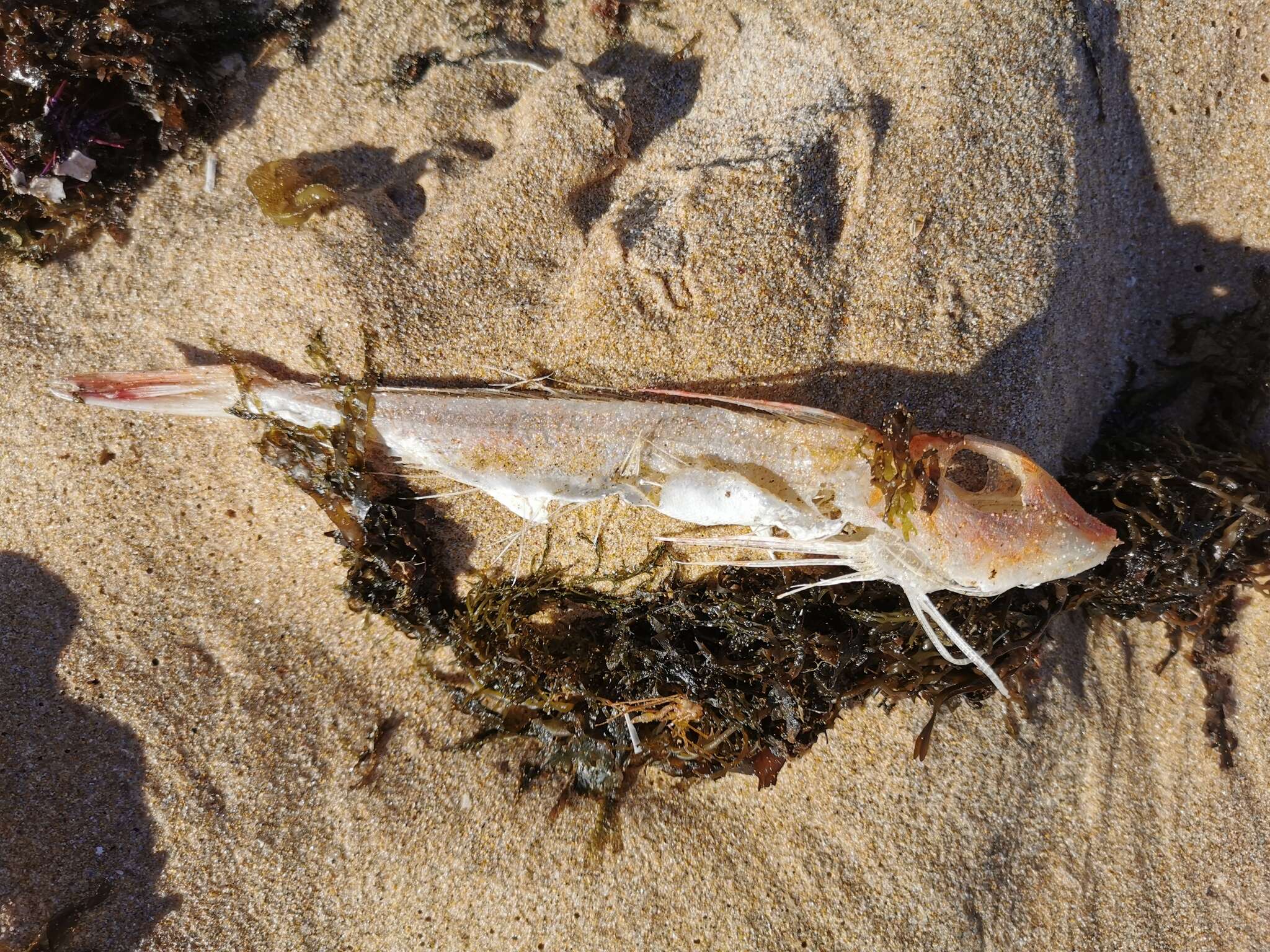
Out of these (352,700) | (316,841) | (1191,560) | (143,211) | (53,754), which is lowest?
(316,841)

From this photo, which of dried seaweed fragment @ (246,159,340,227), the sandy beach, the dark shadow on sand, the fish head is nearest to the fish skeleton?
the fish head

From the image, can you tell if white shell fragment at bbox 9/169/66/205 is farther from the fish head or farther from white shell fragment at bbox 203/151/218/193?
the fish head

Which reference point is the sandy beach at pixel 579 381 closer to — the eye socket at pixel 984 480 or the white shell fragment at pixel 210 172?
the white shell fragment at pixel 210 172

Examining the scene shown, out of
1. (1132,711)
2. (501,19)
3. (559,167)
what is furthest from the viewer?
(1132,711)

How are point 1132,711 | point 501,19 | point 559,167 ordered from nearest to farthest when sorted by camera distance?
point 559,167 < point 501,19 < point 1132,711

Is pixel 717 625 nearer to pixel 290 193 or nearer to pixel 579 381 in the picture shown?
pixel 579 381

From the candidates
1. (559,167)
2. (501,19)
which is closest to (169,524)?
(559,167)

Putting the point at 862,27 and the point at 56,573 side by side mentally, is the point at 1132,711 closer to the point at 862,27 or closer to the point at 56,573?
the point at 862,27
